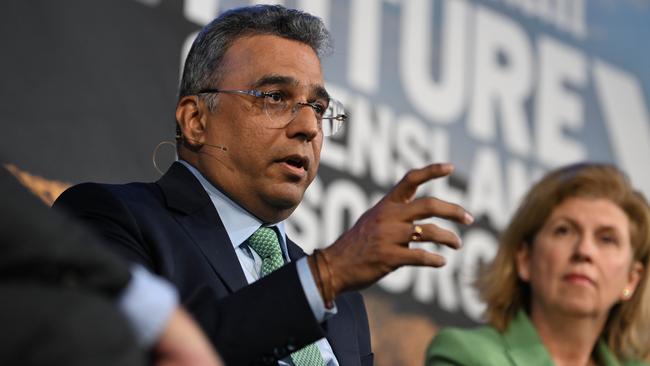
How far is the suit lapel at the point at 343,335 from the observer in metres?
2.23

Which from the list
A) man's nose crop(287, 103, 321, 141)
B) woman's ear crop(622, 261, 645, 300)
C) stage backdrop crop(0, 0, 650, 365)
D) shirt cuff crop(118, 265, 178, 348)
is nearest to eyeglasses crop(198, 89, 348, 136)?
man's nose crop(287, 103, 321, 141)

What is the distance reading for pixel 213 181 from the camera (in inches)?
93.5

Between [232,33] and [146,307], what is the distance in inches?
65.2

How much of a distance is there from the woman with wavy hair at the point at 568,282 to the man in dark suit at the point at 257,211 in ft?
2.13

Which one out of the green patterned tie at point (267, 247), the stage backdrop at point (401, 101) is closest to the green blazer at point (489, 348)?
the stage backdrop at point (401, 101)

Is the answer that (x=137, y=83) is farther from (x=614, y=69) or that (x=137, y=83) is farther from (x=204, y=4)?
(x=614, y=69)

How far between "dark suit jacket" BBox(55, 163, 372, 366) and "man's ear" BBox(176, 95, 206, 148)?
0.39ft

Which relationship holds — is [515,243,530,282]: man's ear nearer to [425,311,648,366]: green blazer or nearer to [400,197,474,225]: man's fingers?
[425,311,648,366]: green blazer

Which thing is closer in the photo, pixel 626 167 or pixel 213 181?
pixel 213 181

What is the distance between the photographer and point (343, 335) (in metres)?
2.29

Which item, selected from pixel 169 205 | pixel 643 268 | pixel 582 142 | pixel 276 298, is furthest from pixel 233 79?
pixel 582 142

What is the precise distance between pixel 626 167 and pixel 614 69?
0.50 meters

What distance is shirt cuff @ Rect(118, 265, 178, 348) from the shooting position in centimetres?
88

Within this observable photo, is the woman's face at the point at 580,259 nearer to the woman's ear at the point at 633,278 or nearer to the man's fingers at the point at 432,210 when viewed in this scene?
the woman's ear at the point at 633,278
